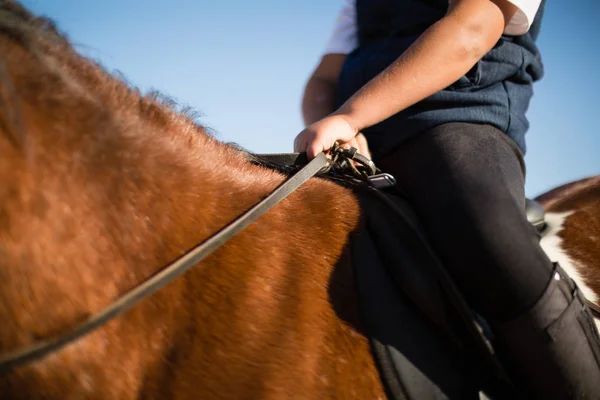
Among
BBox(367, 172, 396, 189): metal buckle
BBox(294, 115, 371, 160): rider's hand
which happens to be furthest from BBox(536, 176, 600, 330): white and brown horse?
BBox(294, 115, 371, 160): rider's hand

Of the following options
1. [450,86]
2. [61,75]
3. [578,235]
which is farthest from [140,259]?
[578,235]

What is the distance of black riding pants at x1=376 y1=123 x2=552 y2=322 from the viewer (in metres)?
1.23

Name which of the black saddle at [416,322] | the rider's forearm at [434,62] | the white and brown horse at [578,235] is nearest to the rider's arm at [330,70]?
the rider's forearm at [434,62]

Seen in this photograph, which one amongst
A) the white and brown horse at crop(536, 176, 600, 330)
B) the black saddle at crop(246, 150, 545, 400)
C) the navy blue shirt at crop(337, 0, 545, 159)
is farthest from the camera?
the white and brown horse at crop(536, 176, 600, 330)

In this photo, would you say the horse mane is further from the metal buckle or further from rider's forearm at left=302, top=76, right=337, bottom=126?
rider's forearm at left=302, top=76, right=337, bottom=126

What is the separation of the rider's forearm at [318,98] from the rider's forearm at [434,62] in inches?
28.5

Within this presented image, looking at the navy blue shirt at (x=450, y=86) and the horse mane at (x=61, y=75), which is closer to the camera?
the horse mane at (x=61, y=75)

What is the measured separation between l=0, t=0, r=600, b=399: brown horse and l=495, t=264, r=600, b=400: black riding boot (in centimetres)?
41

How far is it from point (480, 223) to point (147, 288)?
0.86m

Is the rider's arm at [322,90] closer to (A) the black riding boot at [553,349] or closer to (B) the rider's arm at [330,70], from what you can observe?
(B) the rider's arm at [330,70]

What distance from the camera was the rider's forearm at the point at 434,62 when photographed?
1372mm

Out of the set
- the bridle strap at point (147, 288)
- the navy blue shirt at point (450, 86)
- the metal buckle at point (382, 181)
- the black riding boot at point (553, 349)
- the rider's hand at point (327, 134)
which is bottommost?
the black riding boot at point (553, 349)

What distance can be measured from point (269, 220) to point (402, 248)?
0.37 m

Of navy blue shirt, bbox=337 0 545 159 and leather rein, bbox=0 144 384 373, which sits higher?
navy blue shirt, bbox=337 0 545 159
